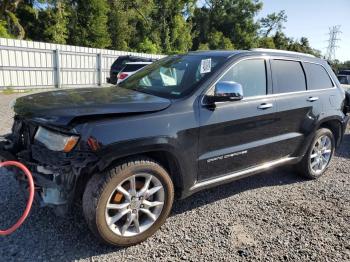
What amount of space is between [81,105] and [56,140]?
39cm

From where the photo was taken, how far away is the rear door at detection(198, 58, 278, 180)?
3.32 meters

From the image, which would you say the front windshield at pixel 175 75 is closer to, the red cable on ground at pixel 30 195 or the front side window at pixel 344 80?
the red cable on ground at pixel 30 195

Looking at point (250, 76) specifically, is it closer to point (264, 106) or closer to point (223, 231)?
point (264, 106)

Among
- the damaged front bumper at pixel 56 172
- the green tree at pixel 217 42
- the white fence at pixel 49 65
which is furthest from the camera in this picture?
the green tree at pixel 217 42

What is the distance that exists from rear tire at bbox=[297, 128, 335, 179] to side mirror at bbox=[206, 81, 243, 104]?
1911 mm

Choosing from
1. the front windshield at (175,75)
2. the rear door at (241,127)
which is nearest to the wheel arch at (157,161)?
the rear door at (241,127)

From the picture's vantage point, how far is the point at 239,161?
368 centimetres

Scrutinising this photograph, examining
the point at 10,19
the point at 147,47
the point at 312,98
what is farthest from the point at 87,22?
the point at 312,98

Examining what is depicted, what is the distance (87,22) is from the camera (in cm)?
2583

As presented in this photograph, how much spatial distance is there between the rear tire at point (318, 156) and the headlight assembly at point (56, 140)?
132 inches

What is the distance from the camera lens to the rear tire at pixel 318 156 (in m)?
4.63

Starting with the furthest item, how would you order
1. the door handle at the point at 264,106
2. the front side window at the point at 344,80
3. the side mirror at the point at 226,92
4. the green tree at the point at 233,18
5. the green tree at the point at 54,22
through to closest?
the green tree at the point at 233,18 < the green tree at the point at 54,22 < the front side window at the point at 344,80 < the door handle at the point at 264,106 < the side mirror at the point at 226,92

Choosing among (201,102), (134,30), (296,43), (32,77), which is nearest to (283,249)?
(201,102)

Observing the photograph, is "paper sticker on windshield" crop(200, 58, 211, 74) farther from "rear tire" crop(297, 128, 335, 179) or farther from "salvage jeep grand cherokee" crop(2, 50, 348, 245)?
"rear tire" crop(297, 128, 335, 179)
